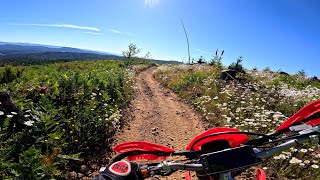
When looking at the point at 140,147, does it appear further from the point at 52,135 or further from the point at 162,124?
the point at 162,124

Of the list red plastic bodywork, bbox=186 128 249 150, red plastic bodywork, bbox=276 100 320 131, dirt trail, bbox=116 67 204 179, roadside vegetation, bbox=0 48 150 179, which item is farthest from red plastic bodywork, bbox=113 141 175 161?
dirt trail, bbox=116 67 204 179

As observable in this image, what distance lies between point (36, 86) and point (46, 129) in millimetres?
4081

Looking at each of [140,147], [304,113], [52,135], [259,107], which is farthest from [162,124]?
[140,147]

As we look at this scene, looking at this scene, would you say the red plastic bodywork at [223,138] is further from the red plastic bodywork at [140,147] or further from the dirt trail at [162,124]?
the dirt trail at [162,124]

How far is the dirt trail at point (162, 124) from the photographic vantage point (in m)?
9.33

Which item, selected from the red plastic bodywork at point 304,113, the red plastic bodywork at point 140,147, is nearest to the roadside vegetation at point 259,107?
the red plastic bodywork at point 304,113

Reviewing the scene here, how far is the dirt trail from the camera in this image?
30.6ft

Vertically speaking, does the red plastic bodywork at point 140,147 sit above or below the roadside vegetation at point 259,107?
above

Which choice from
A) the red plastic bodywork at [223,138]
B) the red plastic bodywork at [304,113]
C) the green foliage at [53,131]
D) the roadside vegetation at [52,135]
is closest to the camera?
the red plastic bodywork at [223,138]

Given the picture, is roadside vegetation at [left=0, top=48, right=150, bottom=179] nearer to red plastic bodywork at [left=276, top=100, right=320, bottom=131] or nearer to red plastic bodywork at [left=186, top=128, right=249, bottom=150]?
red plastic bodywork at [left=186, top=128, right=249, bottom=150]

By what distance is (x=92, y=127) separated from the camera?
27.5 feet

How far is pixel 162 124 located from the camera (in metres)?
11.0

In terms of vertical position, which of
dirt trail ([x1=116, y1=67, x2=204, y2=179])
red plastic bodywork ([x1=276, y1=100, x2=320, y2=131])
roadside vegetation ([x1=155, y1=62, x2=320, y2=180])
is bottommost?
dirt trail ([x1=116, y1=67, x2=204, y2=179])

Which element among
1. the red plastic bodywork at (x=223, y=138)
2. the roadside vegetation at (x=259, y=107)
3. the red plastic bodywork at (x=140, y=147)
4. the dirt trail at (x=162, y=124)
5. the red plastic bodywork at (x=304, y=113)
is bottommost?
the dirt trail at (x=162, y=124)
